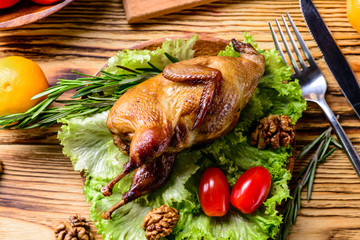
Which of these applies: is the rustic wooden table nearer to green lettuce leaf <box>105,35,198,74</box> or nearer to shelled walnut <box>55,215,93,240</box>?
shelled walnut <box>55,215,93,240</box>

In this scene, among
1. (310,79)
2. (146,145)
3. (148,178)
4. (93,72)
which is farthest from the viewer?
(93,72)

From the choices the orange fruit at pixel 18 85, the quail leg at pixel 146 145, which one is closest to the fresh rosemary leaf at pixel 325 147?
the quail leg at pixel 146 145

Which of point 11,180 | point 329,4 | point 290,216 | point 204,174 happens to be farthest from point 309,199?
point 11,180

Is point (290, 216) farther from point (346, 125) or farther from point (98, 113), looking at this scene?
point (98, 113)

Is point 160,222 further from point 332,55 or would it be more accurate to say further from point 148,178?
point 332,55

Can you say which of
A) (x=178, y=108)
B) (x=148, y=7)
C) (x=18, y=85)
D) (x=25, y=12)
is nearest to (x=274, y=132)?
(x=178, y=108)

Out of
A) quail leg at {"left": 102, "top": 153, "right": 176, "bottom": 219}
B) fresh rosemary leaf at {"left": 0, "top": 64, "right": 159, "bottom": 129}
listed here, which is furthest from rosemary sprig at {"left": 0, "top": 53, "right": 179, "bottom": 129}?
quail leg at {"left": 102, "top": 153, "right": 176, "bottom": 219}
